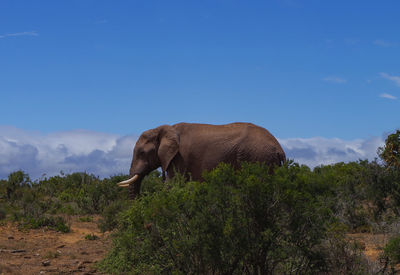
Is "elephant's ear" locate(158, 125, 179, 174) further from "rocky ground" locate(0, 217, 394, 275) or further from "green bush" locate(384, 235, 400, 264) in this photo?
"green bush" locate(384, 235, 400, 264)

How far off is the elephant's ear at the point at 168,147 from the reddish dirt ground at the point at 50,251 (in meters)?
2.67

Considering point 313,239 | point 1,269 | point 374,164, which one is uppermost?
point 374,164

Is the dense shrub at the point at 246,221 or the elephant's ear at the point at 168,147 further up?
the elephant's ear at the point at 168,147

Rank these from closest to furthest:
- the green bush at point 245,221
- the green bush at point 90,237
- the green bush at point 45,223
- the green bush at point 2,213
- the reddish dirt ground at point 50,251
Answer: the green bush at point 245,221, the reddish dirt ground at point 50,251, the green bush at point 90,237, the green bush at point 45,223, the green bush at point 2,213

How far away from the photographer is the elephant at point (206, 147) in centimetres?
1392

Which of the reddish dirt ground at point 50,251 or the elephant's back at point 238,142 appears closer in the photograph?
the reddish dirt ground at point 50,251

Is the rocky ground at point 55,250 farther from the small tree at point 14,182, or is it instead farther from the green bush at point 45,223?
the small tree at point 14,182

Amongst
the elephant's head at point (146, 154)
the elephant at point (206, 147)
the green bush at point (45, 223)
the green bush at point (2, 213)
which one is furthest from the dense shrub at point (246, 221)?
the green bush at point (2, 213)

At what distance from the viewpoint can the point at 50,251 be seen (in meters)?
11.5

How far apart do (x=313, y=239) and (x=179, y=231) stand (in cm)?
194

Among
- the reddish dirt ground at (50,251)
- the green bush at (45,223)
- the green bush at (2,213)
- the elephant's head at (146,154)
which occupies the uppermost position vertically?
the elephant's head at (146,154)

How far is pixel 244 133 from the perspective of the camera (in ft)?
46.4

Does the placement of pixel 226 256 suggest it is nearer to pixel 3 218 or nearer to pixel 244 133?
pixel 244 133

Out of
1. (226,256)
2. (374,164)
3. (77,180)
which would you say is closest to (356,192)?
(374,164)
